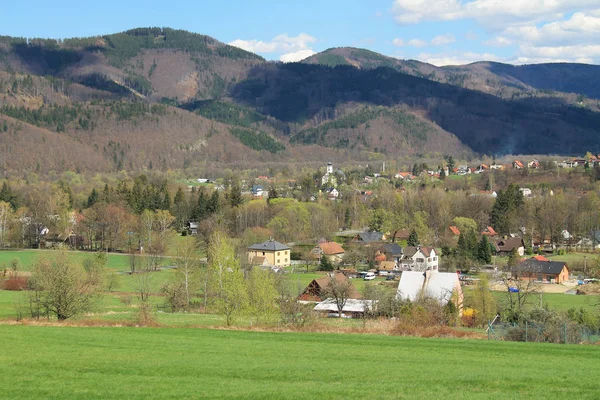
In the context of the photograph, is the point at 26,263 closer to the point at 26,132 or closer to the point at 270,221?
the point at 270,221

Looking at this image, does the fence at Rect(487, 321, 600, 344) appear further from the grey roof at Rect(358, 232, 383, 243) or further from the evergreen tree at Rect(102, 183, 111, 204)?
the evergreen tree at Rect(102, 183, 111, 204)

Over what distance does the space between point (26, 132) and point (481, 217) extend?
12372 centimetres

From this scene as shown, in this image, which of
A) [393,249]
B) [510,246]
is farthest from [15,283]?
[510,246]

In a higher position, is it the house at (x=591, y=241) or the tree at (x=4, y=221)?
the tree at (x=4, y=221)

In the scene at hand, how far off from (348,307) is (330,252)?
30708 millimetres

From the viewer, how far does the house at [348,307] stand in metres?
41.4

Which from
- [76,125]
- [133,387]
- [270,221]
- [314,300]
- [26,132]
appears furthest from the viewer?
[76,125]

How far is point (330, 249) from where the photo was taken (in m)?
74.1

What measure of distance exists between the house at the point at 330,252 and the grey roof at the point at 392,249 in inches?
183

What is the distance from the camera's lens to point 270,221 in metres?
86.4

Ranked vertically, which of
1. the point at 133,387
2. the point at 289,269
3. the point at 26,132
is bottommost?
the point at 289,269

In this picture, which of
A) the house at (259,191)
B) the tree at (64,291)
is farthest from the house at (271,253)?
the house at (259,191)

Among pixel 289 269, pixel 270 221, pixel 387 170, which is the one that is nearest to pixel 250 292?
pixel 289 269

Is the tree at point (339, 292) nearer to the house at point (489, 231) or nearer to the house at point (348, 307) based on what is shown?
the house at point (348, 307)
